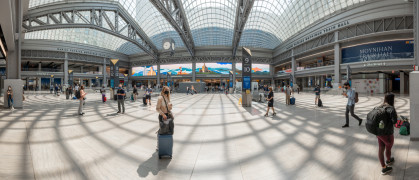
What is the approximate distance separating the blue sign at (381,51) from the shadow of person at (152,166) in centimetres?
3004

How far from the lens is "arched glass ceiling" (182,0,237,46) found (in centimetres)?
3038

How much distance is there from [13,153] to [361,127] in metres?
10.3

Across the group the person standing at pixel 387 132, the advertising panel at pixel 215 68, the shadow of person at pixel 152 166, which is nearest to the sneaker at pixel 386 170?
the person standing at pixel 387 132

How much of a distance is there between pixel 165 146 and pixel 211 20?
118ft

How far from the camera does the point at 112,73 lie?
17.5 meters

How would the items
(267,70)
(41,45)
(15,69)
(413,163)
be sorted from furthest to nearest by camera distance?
(267,70), (41,45), (15,69), (413,163)

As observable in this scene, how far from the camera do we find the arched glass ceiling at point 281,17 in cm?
2629

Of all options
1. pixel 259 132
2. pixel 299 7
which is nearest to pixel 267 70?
pixel 299 7

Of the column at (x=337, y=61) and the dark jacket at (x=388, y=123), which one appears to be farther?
the column at (x=337, y=61)

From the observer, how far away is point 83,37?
40875 millimetres

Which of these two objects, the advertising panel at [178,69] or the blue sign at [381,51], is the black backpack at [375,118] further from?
the advertising panel at [178,69]

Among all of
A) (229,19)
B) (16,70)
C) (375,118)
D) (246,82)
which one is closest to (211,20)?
(229,19)

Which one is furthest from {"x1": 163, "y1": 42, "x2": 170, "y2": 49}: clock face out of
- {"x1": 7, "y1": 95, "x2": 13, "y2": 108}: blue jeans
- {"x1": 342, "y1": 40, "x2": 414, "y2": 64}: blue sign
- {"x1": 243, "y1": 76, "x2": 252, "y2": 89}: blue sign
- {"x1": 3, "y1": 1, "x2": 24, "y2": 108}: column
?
{"x1": 342, "y1": 40, "x2": 414, "y2": 64}: blue sign

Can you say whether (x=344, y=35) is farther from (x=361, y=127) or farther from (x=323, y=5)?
(x=361, y=127)
